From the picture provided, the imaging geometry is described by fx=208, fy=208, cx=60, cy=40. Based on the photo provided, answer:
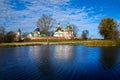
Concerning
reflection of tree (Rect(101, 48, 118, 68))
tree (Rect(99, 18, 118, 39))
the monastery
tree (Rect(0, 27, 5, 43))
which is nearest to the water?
reflection of tree (Rect(101, 48, 118, 68))

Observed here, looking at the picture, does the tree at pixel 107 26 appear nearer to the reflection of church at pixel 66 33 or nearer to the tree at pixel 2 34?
the tree at pixel 2 34

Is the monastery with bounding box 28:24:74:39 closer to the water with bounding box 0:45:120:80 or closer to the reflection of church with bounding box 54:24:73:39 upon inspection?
the reflection of church with bounding box 54:24:73:39

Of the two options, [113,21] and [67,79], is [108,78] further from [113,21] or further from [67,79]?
[113,21]

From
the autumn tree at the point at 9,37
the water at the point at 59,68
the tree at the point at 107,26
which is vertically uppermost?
the tree at the point at 107,26

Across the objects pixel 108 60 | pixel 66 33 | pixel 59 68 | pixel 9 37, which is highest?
pixel 66 33

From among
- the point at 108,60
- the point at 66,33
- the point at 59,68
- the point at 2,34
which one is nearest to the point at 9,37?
the point at 2,34

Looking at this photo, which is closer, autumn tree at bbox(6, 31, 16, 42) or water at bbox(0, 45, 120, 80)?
water at bbox(0, 45, 120, 80)

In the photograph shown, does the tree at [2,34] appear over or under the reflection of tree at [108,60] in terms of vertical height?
over

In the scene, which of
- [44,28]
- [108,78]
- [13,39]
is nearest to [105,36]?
[44,28]

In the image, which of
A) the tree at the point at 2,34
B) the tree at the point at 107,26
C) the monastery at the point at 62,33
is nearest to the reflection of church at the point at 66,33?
the monastery at the point at 62,33

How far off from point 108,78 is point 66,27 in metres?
130

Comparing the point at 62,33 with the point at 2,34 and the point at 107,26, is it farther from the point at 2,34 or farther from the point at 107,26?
the point at 2,34

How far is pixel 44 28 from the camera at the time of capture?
84.0 metres

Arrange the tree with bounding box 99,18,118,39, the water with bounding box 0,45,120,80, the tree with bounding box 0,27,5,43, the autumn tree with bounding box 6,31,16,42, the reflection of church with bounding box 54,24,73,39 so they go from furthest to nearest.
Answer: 1. the reflection of church with bounding box 54,24,73,39
2. the autumn tree with bounding box 6,31,16,42
3. the tree with bounding box 99,18,118,39
4. the tree with bounding box 0,27,5,43
5. the water with bounding box 0,45,120,80
